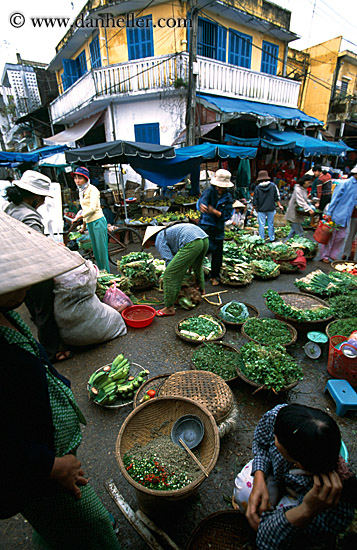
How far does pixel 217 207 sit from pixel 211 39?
11816 millimetres

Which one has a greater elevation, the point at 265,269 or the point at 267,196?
the point at 267,196

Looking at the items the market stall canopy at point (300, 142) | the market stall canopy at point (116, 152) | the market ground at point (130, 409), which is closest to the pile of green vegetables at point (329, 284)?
the market ground at point (130, 409)

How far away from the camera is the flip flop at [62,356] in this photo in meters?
3.39

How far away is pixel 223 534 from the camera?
1585 mm

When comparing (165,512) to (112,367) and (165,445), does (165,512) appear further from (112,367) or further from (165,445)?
(112,367)

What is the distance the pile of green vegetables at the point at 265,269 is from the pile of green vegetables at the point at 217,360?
2806 millimetres

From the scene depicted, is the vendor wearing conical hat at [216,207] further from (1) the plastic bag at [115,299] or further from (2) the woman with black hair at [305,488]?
(2) the woman with black hair at [305,488]

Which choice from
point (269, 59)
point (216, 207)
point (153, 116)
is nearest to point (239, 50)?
point (269, 59)

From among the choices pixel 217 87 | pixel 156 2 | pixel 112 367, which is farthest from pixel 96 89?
pixel 112 367

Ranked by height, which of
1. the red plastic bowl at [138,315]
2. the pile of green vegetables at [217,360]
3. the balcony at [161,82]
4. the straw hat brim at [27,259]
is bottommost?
the red plastic bowl at [138,315]

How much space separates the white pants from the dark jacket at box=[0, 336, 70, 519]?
114 centimetres

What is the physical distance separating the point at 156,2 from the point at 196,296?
12.6m

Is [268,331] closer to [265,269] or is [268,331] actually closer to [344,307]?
[344,307]

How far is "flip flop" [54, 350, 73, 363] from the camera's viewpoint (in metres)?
3.39
